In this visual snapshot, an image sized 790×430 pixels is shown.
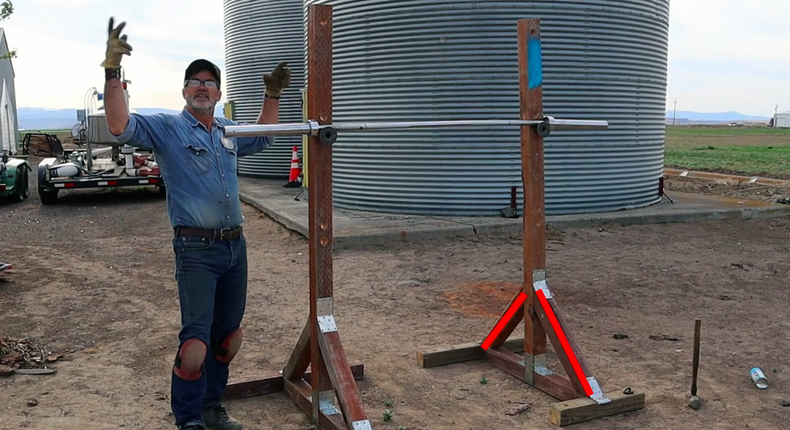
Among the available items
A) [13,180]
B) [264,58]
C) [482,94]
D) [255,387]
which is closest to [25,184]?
[13,180]

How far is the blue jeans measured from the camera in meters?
3.70

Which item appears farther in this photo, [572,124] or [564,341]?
[572,124]

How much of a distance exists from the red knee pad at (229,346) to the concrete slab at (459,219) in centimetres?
507

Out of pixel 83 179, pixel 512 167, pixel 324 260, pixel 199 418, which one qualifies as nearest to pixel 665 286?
pixel 512 167

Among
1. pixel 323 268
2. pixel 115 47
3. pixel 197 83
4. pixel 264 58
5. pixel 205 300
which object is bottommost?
pixel 205 300

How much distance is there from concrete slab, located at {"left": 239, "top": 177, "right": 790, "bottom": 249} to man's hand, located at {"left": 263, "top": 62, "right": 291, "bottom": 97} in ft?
16.5

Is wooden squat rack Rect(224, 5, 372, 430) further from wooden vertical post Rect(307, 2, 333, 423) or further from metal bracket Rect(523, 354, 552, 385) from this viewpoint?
metal bracket Rect(523, 354, 552, 385)

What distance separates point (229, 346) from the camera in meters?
4.07

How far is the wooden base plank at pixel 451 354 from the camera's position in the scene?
5.23m

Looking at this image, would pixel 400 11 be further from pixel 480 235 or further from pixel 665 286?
pixel 665 286

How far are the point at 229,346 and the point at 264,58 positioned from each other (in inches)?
598

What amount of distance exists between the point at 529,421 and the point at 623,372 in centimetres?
109

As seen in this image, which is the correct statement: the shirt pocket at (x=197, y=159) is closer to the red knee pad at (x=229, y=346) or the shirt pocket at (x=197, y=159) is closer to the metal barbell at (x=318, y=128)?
the metal barbell at (x=318, y=128)

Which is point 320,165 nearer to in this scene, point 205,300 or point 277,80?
point 277,80
